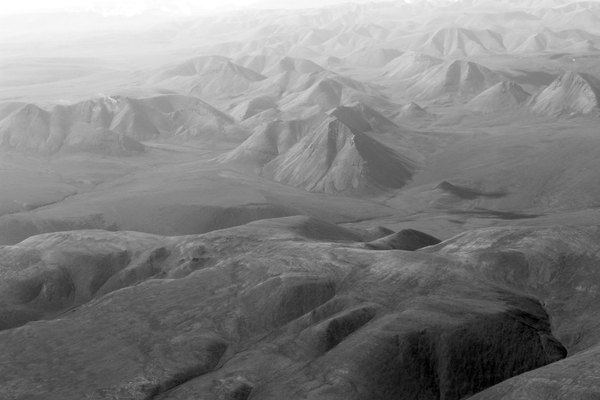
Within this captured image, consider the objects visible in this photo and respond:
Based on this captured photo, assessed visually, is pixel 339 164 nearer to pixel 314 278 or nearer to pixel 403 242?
pixel 403 242

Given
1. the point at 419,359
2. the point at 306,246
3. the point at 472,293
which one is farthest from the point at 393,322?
the point at 306,246

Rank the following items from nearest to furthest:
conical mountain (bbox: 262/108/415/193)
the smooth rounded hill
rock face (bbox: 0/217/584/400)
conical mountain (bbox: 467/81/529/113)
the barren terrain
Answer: rock face (bbox: 0/217/584/400) → the barren terrain → the smooth rounded hill → conical mountain (bbox: 262/108/415/193) → conical mountain (bbox: 467/81/529/113)

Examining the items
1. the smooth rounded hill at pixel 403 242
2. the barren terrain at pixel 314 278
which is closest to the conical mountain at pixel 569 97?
the barren terrain at pixel 314 278

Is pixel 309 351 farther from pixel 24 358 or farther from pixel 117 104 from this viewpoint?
pixel 117 104

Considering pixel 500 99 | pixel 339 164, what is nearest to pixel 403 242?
pixel 339 164

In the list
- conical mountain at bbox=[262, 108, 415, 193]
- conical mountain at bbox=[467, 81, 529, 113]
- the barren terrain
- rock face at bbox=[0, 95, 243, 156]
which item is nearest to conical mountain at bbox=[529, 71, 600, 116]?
conical mountain at bbox=[467, 81, 529, 113]

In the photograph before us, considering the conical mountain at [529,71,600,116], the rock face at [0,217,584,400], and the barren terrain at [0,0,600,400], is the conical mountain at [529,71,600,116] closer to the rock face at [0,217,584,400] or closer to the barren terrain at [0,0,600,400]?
the barren terrain at [0,0,600,400]

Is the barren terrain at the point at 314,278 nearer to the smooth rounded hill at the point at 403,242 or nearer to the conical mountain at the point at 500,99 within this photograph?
the smooth rounded hill at the point at 403,242
